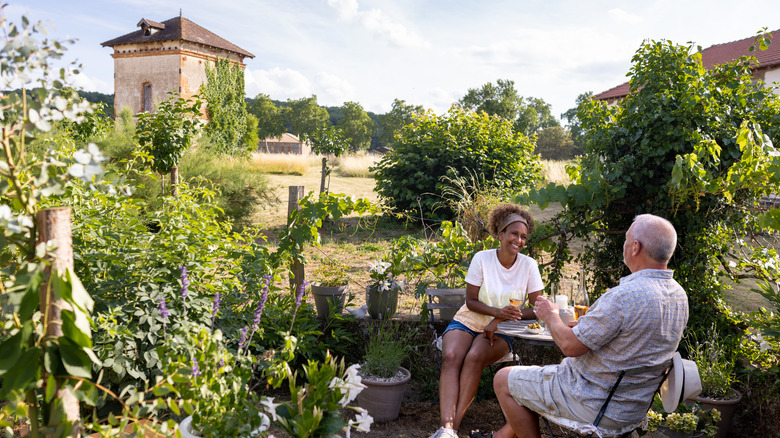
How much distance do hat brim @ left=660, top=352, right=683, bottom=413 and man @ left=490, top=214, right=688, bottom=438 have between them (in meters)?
0.05

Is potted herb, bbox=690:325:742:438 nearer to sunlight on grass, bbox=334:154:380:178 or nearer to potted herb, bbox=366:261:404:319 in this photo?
potted herb, bbox=366:261:404:319

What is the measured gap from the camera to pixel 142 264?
266cm

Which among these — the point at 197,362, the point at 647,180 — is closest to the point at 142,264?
the point at 197,362

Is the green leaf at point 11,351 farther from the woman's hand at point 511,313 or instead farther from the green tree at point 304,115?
the green tree at point 304,115

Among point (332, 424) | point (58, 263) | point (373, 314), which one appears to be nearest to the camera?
point (58, 263)

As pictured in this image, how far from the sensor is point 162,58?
95.9ft

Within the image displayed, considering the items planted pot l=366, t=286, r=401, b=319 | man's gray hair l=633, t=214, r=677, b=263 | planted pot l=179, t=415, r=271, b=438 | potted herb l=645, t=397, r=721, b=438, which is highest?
man's gray hair l=633, t=214, r=677, b=263

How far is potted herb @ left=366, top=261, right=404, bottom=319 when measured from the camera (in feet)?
12.8

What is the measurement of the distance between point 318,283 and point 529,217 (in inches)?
65.5

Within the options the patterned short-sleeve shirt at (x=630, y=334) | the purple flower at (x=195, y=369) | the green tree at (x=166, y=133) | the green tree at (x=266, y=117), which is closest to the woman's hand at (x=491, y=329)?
the patterned short-sleeve shirt at (x=630, y=334)

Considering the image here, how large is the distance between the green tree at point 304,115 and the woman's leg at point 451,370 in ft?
249

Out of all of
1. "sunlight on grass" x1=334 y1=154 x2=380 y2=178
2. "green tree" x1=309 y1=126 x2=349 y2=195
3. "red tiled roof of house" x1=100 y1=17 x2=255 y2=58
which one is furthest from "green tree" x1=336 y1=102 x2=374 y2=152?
"green tree" x1=309 y1=126 x2=349 y2=195

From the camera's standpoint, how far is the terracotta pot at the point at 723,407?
9.34 feet

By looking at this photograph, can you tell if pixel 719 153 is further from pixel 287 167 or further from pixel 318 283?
pixel 287 167
